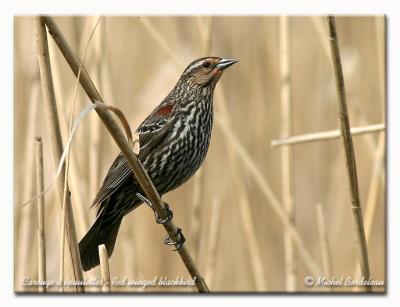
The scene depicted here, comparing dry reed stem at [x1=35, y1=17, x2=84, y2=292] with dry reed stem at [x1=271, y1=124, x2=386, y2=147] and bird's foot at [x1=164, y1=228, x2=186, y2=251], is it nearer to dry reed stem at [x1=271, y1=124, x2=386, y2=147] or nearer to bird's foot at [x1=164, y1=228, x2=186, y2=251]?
bird's foot at [x1=164, y1=228, x2=186, y2=251]

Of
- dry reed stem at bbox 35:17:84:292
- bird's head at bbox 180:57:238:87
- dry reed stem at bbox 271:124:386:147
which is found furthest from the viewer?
bird's head at bbox 180:57:238:87

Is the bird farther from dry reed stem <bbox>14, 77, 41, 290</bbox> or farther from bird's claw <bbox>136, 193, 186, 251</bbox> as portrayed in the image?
dry reed stem <bbox>14, 77, 41, 290</bbox>

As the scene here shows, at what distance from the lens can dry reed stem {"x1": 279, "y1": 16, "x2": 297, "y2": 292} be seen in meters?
2.33

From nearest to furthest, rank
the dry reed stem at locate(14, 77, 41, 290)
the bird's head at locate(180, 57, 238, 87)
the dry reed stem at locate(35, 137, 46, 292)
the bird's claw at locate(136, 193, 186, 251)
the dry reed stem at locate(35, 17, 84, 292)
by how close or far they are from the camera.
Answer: the dry reed stem at locate(35, 17, 84, 292) < the dry reed stem at locate(35, 137, 46, 292) < the bird's claw at locate(136, 193, 186, 251) < the dry reed stem at locate(14, 77, 41, 290) < the bird's head at locate(180, 57, 238, 87)

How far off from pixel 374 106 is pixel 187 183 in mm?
773

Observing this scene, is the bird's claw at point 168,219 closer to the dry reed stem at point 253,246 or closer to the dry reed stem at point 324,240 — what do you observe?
the dry reed stem at point 253,246

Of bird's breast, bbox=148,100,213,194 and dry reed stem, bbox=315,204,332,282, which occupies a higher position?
bird's breast, bbox=148,100,213,194

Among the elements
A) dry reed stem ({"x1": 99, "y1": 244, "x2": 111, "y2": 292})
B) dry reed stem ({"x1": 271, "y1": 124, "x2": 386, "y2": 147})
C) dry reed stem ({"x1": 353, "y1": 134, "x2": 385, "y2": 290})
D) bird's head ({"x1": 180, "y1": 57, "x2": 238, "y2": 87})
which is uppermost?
bird's head ({"x1": 180, "y1": 57, "x2": 238, "y2": 87})

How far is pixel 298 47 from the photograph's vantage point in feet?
8.20

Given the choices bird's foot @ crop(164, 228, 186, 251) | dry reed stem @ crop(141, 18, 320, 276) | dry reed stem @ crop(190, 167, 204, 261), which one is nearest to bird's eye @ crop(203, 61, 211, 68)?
dry reed stem @ crop(141, 18, 320, 276)

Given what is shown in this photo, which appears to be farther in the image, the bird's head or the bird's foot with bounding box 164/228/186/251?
the bird's head
